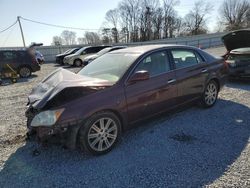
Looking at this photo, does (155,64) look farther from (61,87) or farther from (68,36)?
(68,36)

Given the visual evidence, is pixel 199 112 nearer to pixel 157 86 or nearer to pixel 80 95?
pixel 157 86

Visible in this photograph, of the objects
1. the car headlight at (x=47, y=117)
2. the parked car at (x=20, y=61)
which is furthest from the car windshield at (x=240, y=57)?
the parked car at (x=20, y=61)

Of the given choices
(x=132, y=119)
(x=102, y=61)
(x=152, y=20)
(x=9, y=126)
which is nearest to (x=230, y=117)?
(x=132, y=119)

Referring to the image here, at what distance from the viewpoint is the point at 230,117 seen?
4570 millimetres

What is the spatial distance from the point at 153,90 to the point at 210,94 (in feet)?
6.49

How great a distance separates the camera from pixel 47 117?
3018 mm

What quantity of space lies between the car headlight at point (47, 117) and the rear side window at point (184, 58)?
8.20ft

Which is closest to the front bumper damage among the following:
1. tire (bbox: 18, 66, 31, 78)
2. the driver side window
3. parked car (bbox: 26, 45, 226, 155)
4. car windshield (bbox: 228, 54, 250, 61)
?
parked car (bbox: 26, 45, 226, 155)

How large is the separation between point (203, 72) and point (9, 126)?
4355 mm

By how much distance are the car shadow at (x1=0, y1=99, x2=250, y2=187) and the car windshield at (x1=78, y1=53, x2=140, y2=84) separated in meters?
1.14

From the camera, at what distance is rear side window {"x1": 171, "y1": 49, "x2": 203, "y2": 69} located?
440 cm

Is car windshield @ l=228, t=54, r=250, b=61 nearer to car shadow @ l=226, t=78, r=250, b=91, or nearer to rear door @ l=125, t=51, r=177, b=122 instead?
car shadow @ l=226, t=78, r=250, b=91

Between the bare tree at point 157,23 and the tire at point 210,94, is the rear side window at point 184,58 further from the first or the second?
the bare tree at point 157,23

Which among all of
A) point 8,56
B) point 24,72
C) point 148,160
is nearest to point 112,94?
point 148,160
